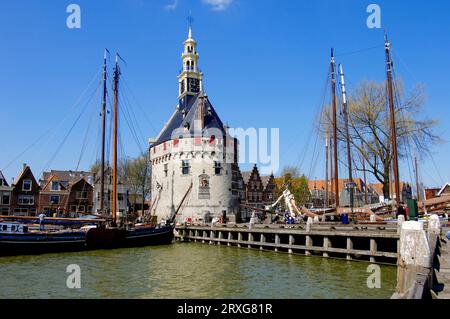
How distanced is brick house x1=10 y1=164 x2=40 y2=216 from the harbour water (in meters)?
32.4

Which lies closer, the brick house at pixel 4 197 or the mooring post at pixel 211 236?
the mooring post at pixel 211 236

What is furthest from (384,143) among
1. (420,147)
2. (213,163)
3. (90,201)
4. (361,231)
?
(90,201)

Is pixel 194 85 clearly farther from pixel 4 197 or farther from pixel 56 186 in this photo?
pixel 4 197

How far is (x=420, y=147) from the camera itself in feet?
117

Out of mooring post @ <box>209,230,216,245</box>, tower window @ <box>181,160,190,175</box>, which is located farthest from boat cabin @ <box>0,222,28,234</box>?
tower window @ <box>181,160,190,175</box>

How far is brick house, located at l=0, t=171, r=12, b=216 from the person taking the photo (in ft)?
179

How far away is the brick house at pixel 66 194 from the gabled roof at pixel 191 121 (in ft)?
48.2

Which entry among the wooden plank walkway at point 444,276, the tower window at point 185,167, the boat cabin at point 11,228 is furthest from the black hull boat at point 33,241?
the wooden plank walkway at point 444,276

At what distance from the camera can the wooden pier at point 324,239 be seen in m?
22.4

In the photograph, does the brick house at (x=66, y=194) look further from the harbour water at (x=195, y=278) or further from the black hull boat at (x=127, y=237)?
the harbour water at (x=195, y=278)
